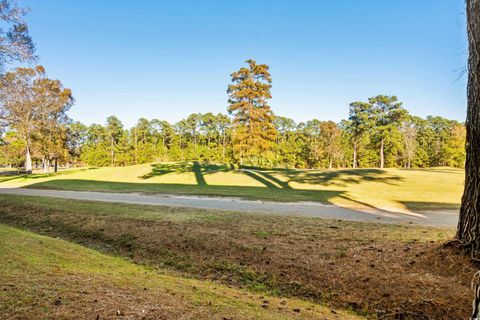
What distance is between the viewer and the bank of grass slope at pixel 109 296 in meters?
2.75

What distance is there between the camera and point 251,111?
4328cm

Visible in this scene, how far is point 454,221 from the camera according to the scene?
33.0 ft

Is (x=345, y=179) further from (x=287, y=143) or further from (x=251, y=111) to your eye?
(x=287, y=143)

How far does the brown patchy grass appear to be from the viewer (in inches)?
152

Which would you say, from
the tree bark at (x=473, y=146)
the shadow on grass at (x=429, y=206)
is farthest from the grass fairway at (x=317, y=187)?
the tree bark at (x=473, y=146)

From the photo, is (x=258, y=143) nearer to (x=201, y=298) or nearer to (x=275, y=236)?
(x=275, y=236)

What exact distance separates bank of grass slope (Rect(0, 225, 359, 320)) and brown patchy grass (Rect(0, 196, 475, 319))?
571 millimetres

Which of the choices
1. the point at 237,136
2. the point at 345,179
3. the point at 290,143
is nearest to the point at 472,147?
the point at 345,179

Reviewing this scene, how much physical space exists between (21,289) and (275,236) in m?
4.84

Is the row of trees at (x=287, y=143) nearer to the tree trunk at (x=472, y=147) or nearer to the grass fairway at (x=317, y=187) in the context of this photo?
the grass fairway at (x=317, y=187)

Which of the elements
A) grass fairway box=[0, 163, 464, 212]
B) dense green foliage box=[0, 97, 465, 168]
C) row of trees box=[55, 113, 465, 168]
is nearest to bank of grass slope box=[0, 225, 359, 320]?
grass fairway box=[0, 163, 464, 212]

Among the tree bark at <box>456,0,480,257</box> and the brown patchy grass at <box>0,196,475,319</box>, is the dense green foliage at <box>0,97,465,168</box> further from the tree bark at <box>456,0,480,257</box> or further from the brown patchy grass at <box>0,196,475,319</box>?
the tree bark at <box>456,0,480,257</box>

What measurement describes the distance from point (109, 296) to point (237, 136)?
1597 inches

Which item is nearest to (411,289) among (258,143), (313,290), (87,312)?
(313,290)
